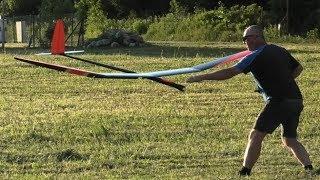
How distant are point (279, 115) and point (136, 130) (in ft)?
10.2

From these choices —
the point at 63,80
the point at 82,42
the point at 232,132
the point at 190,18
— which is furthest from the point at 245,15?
the point at 232,132

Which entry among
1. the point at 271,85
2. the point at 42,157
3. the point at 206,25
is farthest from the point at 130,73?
the point at 206,25

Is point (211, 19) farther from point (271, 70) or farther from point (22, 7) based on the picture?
point (271, 70)

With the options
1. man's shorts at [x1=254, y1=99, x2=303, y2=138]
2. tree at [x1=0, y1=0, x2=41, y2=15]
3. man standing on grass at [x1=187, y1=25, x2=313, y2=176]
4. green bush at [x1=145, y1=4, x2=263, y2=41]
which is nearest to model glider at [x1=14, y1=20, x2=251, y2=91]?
man standing on grass at [x1=187, y1=25, x2=313, y2=176]

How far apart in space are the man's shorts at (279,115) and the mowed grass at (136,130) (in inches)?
19.2

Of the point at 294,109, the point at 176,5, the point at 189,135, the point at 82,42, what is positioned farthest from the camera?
the point at 176,5

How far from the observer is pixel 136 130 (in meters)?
10.2

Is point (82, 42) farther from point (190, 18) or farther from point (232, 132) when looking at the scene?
point (232, 132)

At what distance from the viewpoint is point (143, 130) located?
33.6 feet

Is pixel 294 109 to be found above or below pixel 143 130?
above

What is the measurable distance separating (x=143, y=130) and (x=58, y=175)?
8.98ft

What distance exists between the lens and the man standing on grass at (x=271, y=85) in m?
7.34

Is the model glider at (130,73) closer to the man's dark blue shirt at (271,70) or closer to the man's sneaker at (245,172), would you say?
the man's dark blue shirt at (271,70)

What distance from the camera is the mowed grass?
7.95 metres
